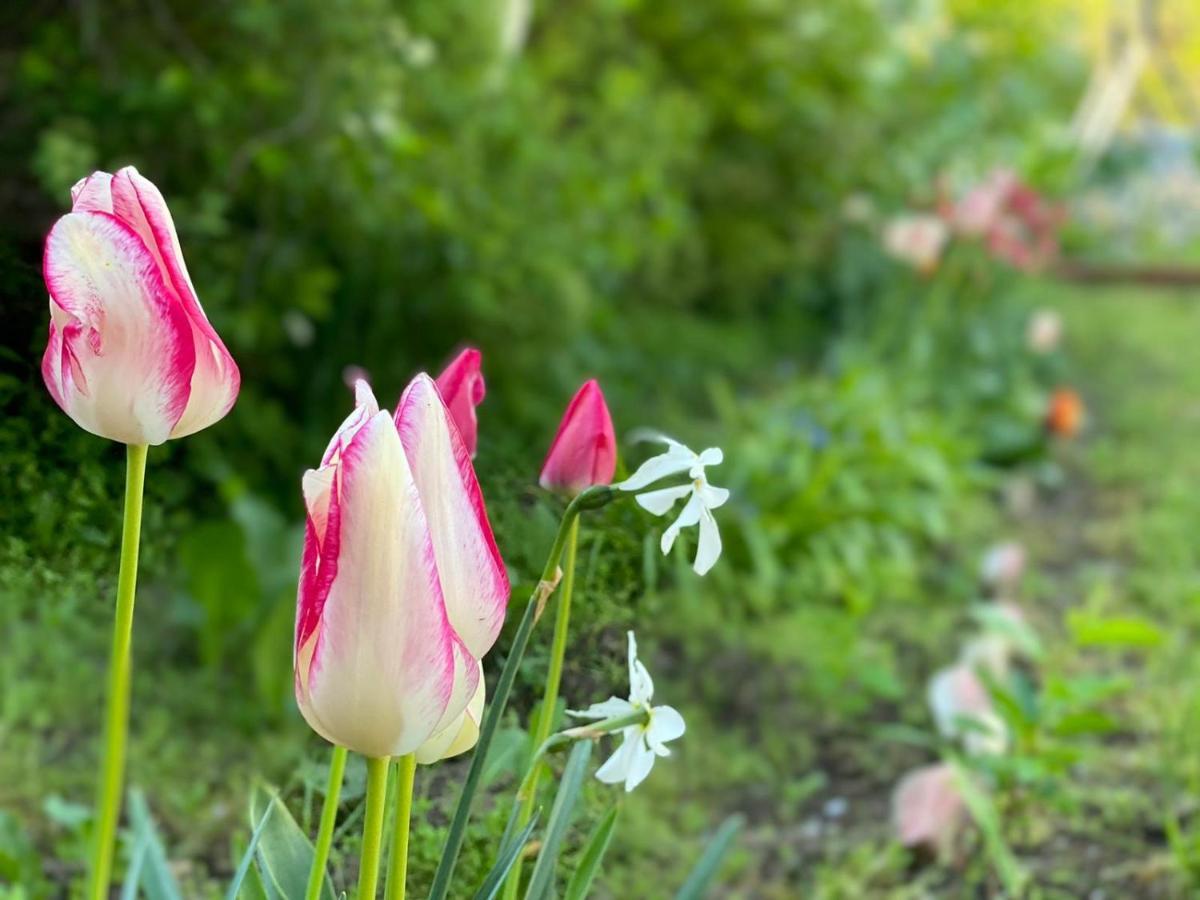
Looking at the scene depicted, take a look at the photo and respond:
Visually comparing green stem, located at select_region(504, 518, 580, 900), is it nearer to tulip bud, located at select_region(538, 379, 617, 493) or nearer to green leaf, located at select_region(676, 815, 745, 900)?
tulip bud, located at select_region(538, 379, 617, 493)

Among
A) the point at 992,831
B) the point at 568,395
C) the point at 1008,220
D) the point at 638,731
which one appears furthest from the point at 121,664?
the point at 1008,220

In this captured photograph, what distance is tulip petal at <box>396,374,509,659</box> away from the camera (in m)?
0.55

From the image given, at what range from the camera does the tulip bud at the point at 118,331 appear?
558mm

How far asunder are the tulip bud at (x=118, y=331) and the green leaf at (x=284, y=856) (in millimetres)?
247

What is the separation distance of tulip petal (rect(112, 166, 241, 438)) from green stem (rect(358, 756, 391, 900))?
0.54 ft

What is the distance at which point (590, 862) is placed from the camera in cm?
75

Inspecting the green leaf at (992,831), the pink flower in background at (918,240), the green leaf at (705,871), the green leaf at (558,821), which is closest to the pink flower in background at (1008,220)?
the pink flower in background at (918,240)

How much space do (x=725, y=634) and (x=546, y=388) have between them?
814 millimetres

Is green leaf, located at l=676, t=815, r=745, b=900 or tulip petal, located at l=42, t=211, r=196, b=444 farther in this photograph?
green leaf, located at l=676, t=815, r=745, b=900

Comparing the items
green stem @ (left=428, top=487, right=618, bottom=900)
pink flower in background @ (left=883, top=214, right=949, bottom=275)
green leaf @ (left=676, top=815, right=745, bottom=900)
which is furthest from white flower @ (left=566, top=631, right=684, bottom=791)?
pink flower in background @ (left=883, top=214, right=949, bottom=275)

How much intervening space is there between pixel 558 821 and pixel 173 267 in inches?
14.0

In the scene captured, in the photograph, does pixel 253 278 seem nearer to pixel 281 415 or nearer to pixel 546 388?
pixel 281 415

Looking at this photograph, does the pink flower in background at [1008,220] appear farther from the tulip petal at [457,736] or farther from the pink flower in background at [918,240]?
the tulip petal at [457,736]

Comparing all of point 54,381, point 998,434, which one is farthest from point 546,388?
point 54,381
